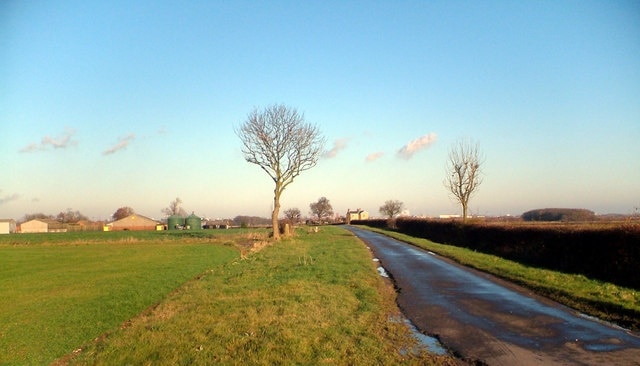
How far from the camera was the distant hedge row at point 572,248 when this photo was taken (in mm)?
16094

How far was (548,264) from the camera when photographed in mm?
21109

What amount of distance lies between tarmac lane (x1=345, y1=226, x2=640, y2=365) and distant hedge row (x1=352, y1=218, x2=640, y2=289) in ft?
13.6

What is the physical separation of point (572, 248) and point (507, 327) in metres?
12.2

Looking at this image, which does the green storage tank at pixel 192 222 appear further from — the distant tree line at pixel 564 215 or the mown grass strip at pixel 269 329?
the mown grass strip at pixel 269 329

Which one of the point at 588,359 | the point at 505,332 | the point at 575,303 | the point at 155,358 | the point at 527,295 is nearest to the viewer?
the point at 588,359

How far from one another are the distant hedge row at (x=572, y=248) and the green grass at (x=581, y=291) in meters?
1.15

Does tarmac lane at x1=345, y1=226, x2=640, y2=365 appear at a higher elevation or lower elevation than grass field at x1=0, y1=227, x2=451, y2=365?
lower

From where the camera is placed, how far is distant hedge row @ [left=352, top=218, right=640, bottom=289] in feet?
52.8

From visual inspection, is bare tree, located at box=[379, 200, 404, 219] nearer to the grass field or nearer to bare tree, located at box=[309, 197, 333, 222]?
bare tree, located at box=[309, 197, 333, 222]

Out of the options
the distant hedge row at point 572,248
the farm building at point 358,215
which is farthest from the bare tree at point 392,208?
the distant hedge row at point 572,248

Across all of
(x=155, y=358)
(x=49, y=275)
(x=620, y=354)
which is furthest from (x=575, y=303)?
(x=49, y=275)

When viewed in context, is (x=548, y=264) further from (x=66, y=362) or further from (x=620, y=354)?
(x=66, y=362)

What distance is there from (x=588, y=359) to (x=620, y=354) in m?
0.64

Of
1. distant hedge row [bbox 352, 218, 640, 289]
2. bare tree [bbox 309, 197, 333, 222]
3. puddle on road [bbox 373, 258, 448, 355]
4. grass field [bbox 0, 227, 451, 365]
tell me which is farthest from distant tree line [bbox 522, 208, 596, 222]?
bare tree [bbox 309, 197, 333, 222]
